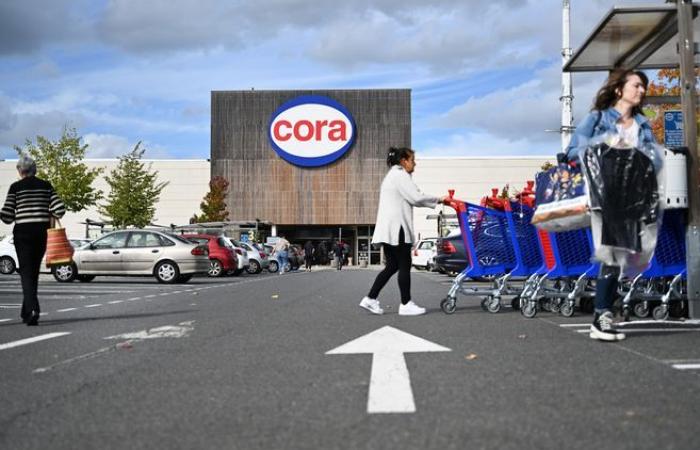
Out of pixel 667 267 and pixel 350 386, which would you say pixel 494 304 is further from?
pixel 350 386

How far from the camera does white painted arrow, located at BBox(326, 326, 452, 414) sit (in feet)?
11.8

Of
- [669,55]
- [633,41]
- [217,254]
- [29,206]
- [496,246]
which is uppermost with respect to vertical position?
[633,41]

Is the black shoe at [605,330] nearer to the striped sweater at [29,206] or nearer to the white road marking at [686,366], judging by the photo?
the white road marking at [686,366]

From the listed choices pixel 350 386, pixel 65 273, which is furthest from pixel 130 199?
pixel 350 386

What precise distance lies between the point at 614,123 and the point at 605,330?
5.08 feet

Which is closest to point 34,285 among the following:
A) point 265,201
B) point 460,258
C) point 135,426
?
point 135,426

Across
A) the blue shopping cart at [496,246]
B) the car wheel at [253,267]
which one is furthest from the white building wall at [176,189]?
the blue shopping cart at [496,246]

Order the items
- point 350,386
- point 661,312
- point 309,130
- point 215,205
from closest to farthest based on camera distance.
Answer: point 350,386
point 661,312
point 215,205
point 309,130

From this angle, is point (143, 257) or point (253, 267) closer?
point (143, 257)

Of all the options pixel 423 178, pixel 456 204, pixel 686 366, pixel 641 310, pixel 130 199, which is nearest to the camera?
pixel 686 366

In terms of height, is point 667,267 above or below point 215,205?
below

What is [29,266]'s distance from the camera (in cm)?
801

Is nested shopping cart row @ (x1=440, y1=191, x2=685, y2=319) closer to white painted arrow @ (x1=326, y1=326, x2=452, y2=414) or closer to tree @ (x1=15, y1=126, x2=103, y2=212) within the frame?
white painted arrow @ (x1=326, y1=326, x2=452, y2=414)

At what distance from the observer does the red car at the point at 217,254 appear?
24913mm
